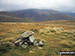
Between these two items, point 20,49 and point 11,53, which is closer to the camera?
point 11,53

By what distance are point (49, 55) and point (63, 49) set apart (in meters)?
4.63

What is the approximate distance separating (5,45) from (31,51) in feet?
23.8

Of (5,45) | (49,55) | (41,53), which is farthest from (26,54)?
(5,45)

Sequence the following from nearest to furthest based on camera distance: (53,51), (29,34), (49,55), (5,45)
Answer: (49,55), (53,51), (5,45), (29,34)

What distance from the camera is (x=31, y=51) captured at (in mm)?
23656

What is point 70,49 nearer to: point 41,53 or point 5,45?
point 41,53

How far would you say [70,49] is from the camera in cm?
2467

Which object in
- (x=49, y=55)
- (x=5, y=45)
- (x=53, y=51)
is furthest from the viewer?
(x=5, y=45)

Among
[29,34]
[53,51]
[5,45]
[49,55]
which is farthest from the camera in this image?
[29,34]

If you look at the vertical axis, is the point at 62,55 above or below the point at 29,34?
below

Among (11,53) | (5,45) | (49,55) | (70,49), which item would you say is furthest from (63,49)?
(5,45)

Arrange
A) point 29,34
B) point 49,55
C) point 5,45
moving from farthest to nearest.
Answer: point 29,34 → point 5,45 → point 49,55

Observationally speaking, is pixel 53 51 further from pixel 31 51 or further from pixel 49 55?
pixel 31 51

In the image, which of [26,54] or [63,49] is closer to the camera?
[26,54]
